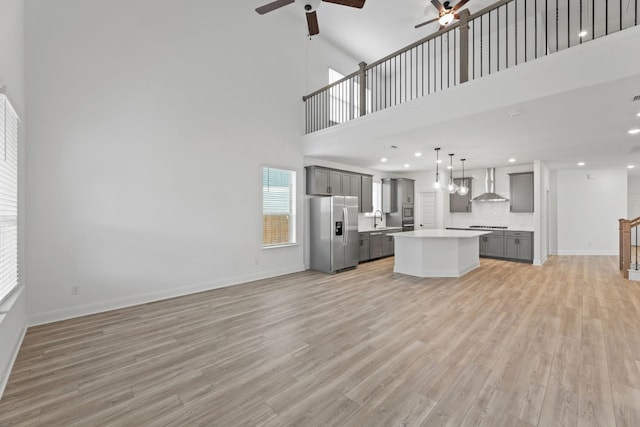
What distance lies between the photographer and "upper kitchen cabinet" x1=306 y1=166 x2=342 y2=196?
647 cm

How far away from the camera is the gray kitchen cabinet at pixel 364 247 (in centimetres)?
729

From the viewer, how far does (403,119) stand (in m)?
4.42

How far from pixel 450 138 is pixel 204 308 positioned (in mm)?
4914

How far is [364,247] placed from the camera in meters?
7.38

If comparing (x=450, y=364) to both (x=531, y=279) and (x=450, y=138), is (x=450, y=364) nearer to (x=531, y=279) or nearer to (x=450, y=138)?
(x=450, y=138)

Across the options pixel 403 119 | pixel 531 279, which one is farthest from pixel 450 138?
pixel 531 279

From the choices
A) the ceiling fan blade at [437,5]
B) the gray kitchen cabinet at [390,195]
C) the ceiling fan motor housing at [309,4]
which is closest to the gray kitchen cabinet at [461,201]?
the gray kitchen cabinet at [390,195]

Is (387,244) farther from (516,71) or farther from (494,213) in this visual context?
(516,71)

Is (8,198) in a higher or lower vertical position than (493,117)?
lower

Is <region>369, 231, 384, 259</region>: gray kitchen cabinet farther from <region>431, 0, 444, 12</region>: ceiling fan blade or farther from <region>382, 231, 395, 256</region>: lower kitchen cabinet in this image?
<region>431, 0, 444, 12</region>: ceiling fan blade

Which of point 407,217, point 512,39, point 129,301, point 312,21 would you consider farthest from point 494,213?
point 129,301

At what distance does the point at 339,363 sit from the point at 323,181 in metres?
4.65

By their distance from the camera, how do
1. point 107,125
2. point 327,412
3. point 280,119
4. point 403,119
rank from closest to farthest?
point 327,412 → point 107,125 → point 403,119 → point 280,119

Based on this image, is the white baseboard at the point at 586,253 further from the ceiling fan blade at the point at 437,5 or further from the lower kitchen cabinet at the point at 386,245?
the ceiling fan blade at the point at 437,5
